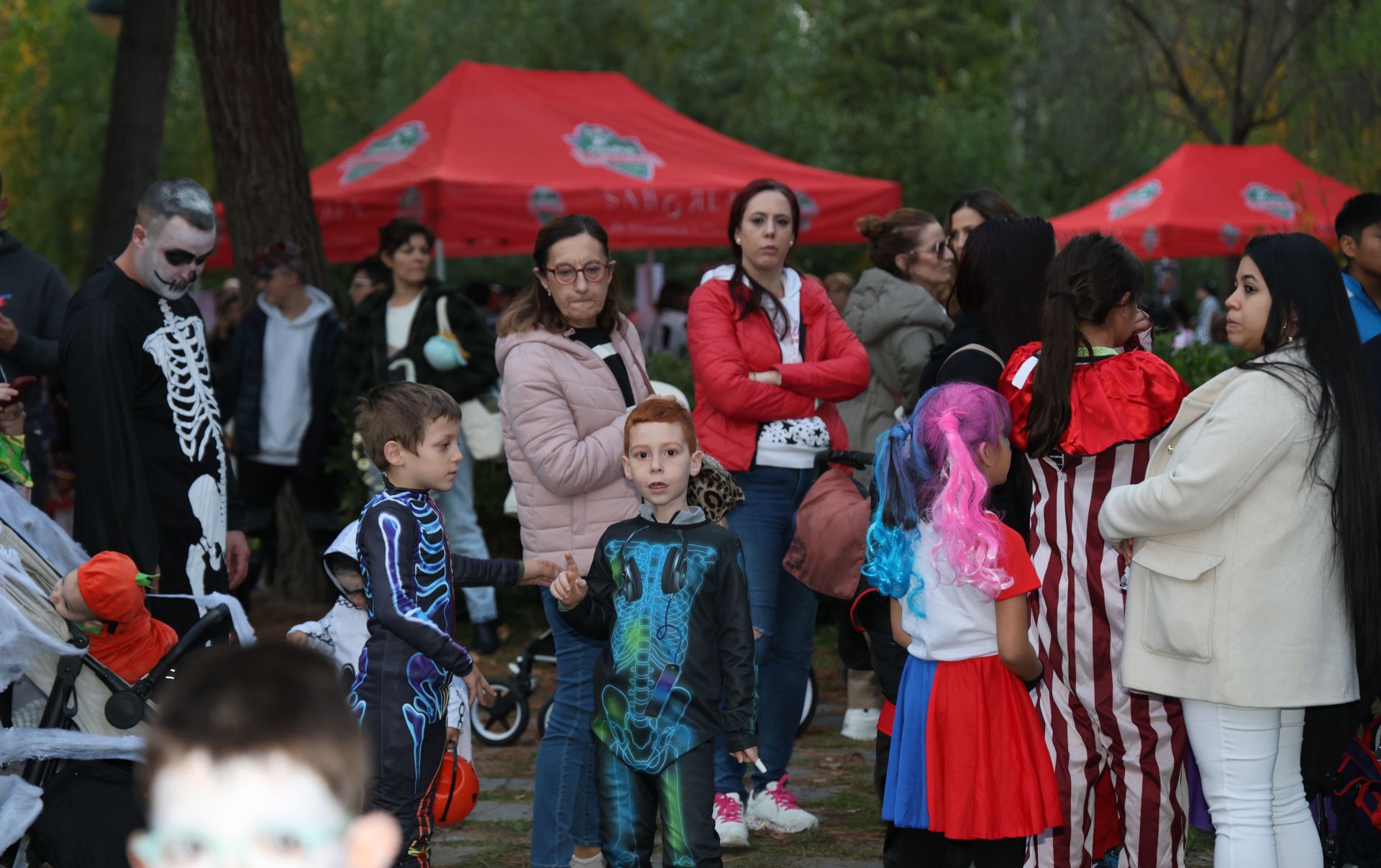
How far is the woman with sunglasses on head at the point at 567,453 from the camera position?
4195 mm

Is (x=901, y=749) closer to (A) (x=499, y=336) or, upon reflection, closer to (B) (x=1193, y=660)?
(B) (x=1193, y=660)

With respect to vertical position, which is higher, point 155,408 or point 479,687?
point 155,408

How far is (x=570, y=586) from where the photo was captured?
144 inches

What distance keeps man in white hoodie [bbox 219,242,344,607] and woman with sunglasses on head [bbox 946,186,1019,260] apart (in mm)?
4039

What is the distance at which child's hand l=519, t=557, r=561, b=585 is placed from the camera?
399cm

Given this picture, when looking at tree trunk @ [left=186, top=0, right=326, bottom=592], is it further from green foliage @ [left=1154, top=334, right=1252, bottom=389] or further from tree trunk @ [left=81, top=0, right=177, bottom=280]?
green foliage @ [left=1154, top=334, right=1252, bottom=389]

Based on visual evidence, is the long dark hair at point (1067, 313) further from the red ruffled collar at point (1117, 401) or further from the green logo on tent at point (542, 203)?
the green logo on tent at point (542, 203)

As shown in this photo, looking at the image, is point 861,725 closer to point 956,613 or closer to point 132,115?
point 956,613

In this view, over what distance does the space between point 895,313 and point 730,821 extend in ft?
6.95

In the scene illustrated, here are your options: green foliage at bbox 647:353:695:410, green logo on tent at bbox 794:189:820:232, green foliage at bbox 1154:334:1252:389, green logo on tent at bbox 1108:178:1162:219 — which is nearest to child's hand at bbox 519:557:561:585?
green foliage at bbox 1154:334:1252:389

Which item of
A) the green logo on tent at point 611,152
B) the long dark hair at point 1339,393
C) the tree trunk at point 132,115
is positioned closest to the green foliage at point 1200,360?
the long dark hair at point 1339,393

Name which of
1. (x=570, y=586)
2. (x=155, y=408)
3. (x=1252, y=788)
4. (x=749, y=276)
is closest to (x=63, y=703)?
(x=155, y=408)

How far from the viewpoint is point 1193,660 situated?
140 inches

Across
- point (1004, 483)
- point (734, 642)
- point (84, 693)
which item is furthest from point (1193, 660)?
point (84, 693)
